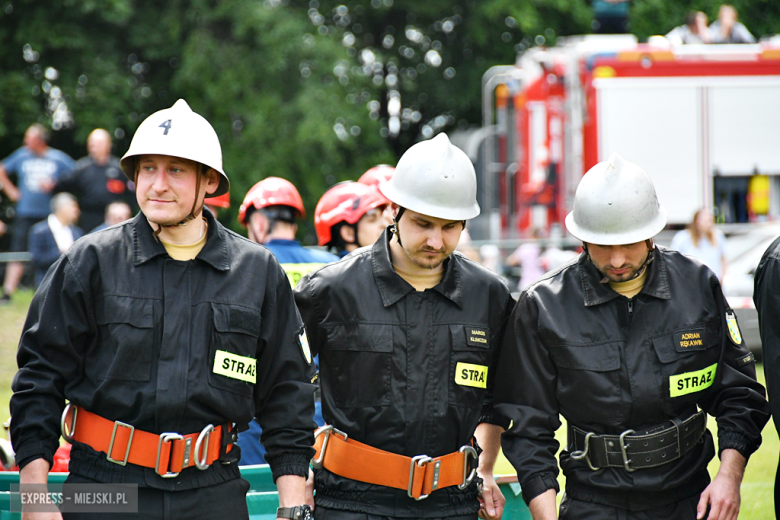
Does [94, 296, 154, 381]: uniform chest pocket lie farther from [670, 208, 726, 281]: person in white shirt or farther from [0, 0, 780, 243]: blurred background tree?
[0, 0, 780, 243]: blurred background tree

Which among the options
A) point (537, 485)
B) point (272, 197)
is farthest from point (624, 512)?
point (272, 197)

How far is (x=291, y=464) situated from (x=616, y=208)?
1.50 metres

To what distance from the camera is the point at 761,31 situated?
1972 cm

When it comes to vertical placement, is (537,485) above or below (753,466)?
above

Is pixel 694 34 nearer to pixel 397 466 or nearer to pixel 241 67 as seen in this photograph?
pixel 241 67

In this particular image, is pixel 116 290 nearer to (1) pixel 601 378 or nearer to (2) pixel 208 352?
(2) pixel 208 352

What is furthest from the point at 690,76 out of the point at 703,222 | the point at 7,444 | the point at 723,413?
the point at 7,444

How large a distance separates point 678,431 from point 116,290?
2069 millimetres

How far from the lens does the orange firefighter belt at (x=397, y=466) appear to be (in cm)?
326

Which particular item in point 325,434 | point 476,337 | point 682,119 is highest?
point 682,119

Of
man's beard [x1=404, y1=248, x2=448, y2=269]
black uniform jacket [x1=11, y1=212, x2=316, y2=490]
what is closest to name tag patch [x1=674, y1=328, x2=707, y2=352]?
man's beard [x1=404, y1=248, x2=448, y2=269]

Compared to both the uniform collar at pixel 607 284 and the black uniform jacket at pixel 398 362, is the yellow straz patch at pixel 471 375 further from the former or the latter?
the uniform collar at pixel 607 284

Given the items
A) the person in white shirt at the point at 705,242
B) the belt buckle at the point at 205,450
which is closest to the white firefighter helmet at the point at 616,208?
the belt buckle at the point at 205,450

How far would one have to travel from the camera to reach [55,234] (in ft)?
36.3
